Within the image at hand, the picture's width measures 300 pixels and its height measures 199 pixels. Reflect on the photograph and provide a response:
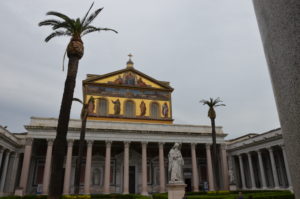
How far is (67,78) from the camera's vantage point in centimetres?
1151

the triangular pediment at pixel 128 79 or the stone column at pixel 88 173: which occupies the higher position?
the triangular pediment at pixel 128 79

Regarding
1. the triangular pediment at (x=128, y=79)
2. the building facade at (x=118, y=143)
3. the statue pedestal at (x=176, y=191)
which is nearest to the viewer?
the statue pedestal at (x=176, y=191)

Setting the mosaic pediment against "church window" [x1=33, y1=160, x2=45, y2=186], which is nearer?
"church window" [x1=33, y1=160, x2=45, y2=186]

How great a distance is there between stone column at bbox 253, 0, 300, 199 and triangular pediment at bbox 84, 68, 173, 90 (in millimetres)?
32560

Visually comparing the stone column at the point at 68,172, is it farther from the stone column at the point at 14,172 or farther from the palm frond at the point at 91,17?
the palm frond at the point at 91,17

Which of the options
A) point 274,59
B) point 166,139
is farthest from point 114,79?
point 274,59

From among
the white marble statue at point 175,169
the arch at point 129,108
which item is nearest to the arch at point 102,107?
the arch at point 129,108

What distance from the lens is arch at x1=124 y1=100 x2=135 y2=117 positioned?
32.2 metres

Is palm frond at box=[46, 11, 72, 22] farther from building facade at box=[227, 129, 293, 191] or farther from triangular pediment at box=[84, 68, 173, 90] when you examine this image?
building facade at box=[227, 129, 293, 191]

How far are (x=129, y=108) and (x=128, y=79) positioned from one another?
4.52 metres

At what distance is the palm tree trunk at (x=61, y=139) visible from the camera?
957 cm

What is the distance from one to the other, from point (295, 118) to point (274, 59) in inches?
12.8

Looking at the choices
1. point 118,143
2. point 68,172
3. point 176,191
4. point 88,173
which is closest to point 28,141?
point 68,172

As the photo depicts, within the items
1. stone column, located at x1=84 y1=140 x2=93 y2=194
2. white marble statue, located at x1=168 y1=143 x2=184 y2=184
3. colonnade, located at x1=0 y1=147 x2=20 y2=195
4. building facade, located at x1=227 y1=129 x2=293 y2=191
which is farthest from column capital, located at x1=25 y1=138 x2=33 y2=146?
building facade, located at x1=227 y1=129 x2=293 y2=191
